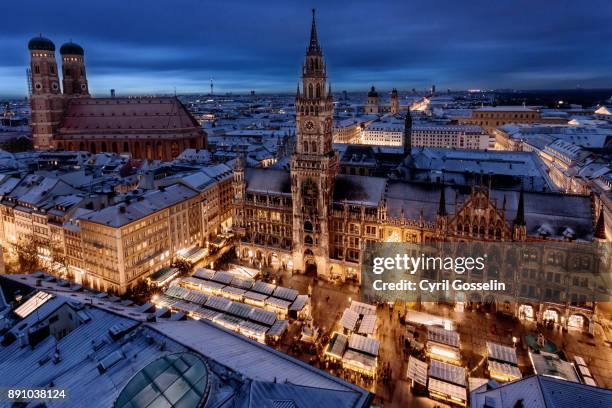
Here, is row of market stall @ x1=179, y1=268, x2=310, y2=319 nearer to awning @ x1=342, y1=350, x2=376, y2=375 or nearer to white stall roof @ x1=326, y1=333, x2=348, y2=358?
white stall roof @ x1=326, y1=333, x2=348, y2=358

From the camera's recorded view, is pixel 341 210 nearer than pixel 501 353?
No

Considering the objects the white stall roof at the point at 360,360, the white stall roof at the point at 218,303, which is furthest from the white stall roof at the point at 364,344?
the white stall roof at the point at 218,303

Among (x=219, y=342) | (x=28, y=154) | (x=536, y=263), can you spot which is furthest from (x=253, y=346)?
(x=28, y=154)

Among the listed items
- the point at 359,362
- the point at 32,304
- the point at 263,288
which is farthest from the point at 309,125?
the point at 32,304

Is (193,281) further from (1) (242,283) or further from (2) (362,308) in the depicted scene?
(2) (362,308)

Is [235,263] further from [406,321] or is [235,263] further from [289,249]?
[406,321]

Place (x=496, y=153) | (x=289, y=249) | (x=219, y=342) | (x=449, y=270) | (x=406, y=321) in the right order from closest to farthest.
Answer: (x=219, y=342), (x=406, y=321), (x=449, y=270), (x=289, y=249), (x=496, y=153)
